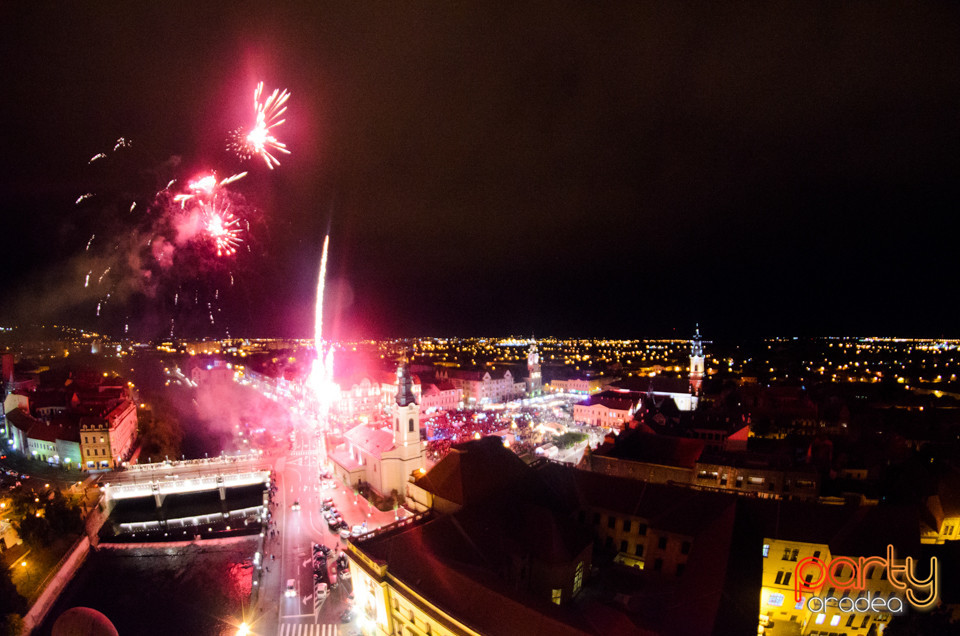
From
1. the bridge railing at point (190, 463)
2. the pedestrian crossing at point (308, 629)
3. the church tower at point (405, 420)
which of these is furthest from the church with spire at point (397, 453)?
the bridge railing at point (190, 463)

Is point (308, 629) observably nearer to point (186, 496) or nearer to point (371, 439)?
point (371, 439)

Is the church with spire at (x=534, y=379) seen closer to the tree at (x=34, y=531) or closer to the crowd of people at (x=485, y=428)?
the crowd of people at (x=485, y=428)

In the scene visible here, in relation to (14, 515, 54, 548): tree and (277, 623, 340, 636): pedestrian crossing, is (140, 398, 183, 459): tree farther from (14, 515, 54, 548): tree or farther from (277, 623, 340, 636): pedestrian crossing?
(277, 623, 340, 636): pedestrian crossing

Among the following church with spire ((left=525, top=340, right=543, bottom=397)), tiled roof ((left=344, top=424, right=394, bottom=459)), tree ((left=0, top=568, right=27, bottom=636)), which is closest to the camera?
tree ((left=0, top=568, right=27, bottom=636))

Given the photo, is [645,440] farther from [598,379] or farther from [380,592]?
[598,379]

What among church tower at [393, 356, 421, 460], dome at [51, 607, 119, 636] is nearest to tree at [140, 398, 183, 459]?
church tower at [393, 356, 421, 460]

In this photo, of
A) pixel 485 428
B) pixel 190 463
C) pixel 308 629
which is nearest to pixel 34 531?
pixel 190 463
